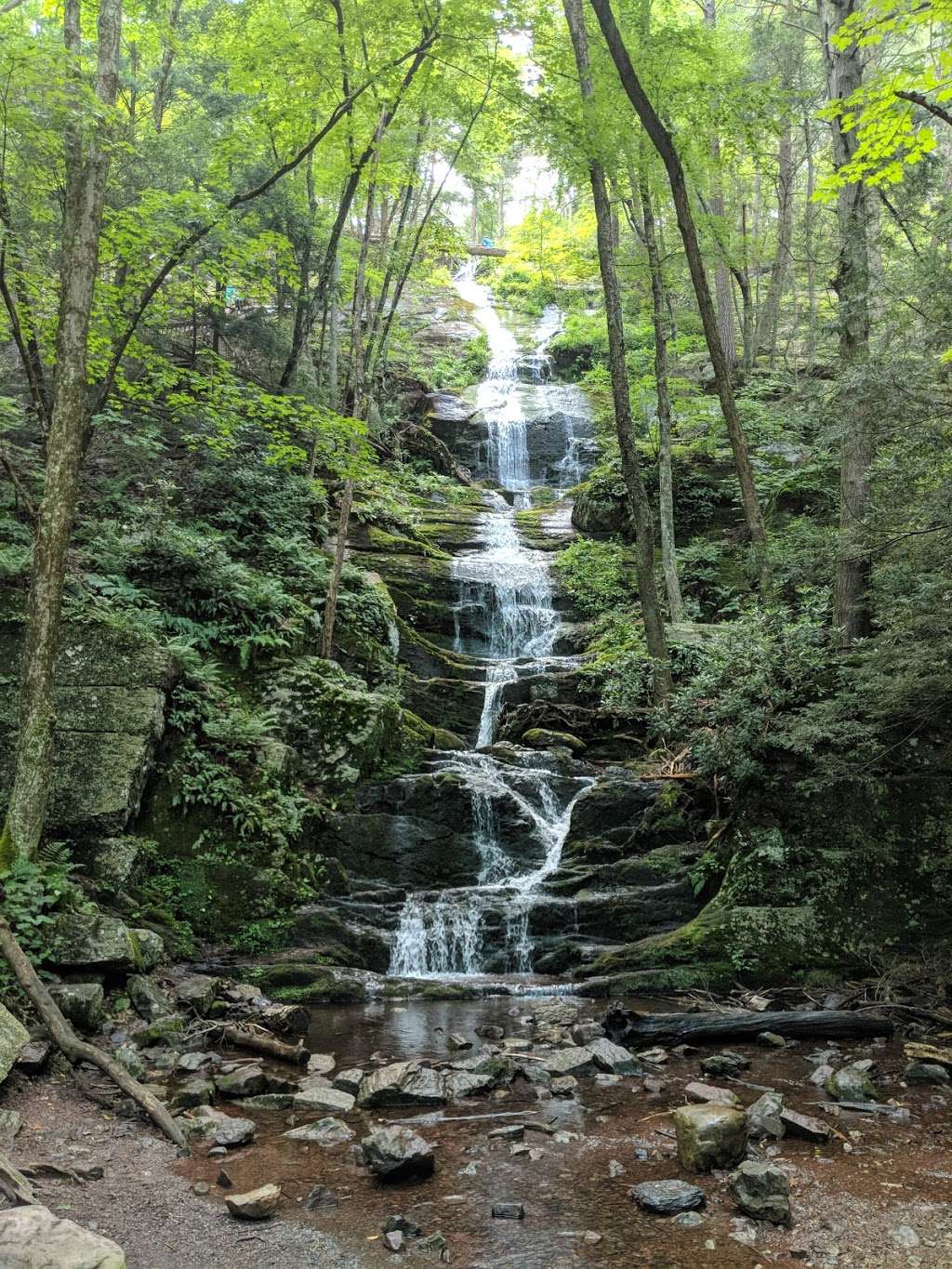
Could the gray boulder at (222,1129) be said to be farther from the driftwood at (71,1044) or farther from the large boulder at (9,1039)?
the large boulder at (9,1039)

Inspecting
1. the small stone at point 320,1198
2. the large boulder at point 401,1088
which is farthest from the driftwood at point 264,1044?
the small stone at point 320,1198

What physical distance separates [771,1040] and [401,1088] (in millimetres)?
2865

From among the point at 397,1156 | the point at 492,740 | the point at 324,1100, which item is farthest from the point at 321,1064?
the point at 492,740

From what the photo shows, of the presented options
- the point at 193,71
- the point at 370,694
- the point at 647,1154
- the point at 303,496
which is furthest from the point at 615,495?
the point at 647,1154

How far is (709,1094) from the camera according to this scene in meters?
4.82

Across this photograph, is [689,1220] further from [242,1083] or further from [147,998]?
[147,998]

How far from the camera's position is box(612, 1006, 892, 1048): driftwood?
6.02 meters

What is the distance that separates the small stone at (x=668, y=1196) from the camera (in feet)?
11.5

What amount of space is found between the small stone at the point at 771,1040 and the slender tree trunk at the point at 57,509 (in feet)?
19.0

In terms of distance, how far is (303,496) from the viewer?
47.0 ft

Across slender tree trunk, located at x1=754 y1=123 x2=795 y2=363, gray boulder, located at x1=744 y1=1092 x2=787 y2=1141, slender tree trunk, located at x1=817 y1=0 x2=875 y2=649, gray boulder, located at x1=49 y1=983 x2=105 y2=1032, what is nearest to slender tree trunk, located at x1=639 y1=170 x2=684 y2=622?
slender tree trunk, located at x1=754 y1=123 x2=795 y2=363

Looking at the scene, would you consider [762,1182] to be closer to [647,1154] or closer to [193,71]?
[647,1154]

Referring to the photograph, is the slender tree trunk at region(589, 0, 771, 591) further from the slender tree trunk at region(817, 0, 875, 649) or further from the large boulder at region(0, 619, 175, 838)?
the large boulder at region(0, 619, 175, 838)

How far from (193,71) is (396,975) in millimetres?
19070
